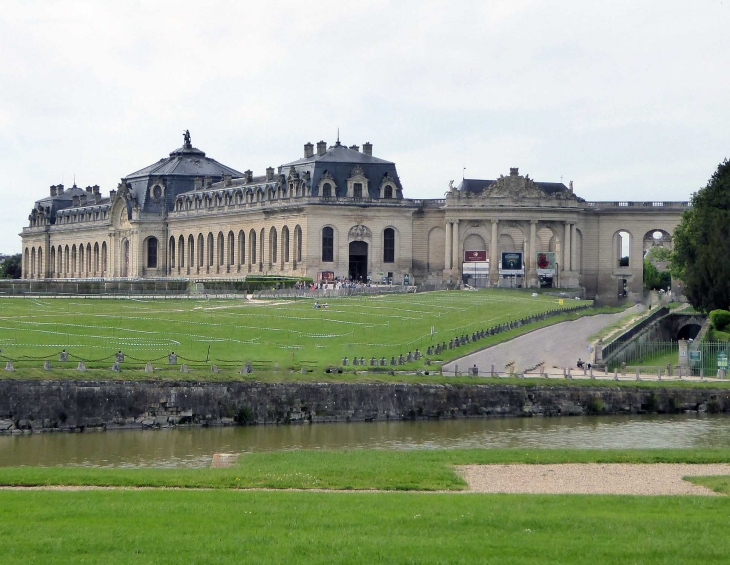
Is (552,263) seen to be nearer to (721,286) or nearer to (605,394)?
(721,286)

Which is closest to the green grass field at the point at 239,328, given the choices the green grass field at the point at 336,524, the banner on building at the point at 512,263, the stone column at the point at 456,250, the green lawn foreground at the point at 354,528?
the green grass field at the point at 336,524

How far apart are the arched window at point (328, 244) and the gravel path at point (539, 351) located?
166 feet

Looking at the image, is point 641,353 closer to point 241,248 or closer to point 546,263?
point 546,263

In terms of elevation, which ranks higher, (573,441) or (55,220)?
(55,220)

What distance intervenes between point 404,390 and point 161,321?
2532cm

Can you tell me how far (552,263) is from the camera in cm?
14000

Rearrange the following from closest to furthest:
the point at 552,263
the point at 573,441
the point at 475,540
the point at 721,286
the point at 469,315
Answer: the point at 475,540 → the point at 573,441 → the point at 721,286 → the point at 469,315 → the point at 552,263

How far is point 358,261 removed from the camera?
5655 inches

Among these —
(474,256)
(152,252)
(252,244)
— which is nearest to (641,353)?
(474,256)

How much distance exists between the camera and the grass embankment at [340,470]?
31.1 meters

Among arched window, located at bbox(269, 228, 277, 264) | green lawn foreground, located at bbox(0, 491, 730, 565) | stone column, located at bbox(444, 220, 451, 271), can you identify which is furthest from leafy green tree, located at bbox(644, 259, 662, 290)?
green lawn foreground, located at bbox(0, 491, 730, 565)

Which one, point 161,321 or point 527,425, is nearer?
point 527,425

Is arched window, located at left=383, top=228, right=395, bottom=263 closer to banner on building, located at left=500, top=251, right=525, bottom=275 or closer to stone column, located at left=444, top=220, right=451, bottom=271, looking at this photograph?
stone column, located at left=444, top=220, right=451, bottom=271

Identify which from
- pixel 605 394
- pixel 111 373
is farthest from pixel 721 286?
pixel 111 373
